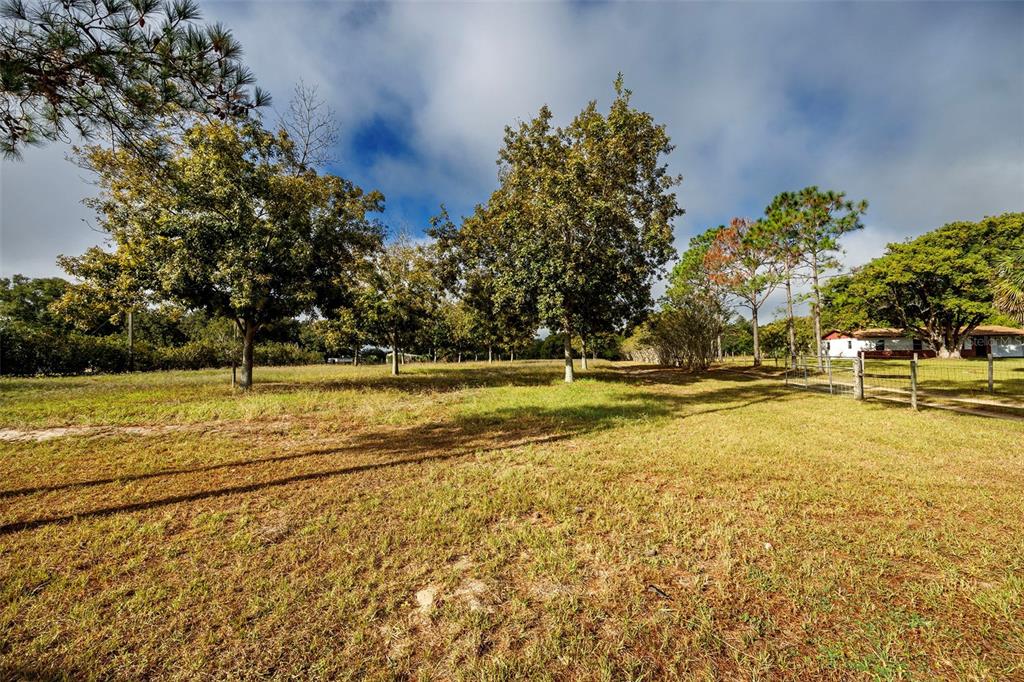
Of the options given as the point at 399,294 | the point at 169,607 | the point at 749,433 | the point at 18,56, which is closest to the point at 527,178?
the point at 399,294

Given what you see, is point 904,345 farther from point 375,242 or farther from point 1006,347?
point 375,242

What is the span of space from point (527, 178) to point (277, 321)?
40.4 feet

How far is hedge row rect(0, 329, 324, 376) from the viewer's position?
1973cm

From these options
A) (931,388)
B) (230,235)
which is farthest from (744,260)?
(230,235)

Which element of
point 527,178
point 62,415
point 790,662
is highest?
point 527,178

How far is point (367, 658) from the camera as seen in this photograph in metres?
2.36

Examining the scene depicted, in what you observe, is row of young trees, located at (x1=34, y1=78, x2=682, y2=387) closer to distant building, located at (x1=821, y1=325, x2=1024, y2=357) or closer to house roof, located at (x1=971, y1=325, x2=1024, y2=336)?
distant building, located at (x1=821, y1=325, x2=1024, y2=357)

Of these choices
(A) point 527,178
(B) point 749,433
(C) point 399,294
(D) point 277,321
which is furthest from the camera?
(C) point 399,294

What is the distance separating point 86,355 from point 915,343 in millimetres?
79803

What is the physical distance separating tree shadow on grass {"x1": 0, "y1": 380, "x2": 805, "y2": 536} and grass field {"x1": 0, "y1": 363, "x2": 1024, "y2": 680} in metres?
0.07

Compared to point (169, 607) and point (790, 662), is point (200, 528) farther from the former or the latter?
point (790, 662)

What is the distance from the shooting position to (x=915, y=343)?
1863 inches

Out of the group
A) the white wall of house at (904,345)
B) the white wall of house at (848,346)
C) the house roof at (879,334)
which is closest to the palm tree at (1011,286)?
the white wall of house at (904,345)

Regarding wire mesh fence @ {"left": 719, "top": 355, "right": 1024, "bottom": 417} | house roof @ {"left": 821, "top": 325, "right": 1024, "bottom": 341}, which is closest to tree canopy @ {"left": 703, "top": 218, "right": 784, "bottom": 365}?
wire mesh fence @ {"left": 719, "top": 355, "right": 1024, "bottom": 417}
